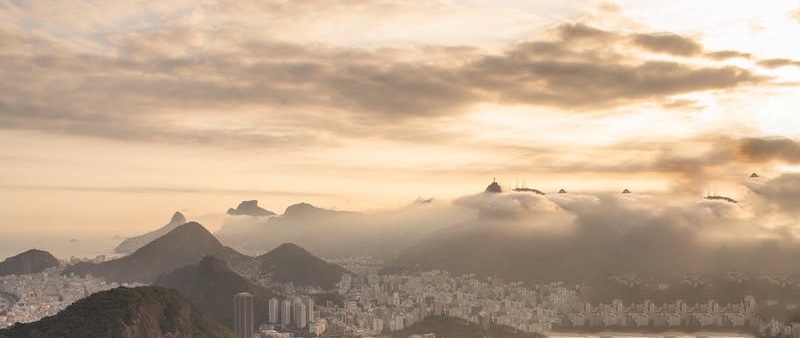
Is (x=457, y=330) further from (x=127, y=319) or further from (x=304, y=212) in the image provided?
(x=304, y=212)

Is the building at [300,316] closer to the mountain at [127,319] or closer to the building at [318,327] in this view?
the building at [318,327]

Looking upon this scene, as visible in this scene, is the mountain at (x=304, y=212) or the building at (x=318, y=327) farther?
the mountain at (x=304, y=212)

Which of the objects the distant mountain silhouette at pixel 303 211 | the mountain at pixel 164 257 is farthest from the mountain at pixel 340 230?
the mountain at pixel 164 257

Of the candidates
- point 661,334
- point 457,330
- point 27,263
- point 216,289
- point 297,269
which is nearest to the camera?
point 457,330

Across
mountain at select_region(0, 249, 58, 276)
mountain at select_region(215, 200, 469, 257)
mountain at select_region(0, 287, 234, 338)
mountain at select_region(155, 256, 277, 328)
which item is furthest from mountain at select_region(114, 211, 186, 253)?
mountain at select_region(0, 287, 234, 338)

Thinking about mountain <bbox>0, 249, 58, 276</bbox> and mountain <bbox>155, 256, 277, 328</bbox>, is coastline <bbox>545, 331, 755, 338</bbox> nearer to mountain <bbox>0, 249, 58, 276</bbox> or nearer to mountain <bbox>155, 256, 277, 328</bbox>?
mountain <bbox>155, 256, 277, 328</bbox>

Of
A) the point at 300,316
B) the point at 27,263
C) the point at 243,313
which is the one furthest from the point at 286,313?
the point at 27,263
